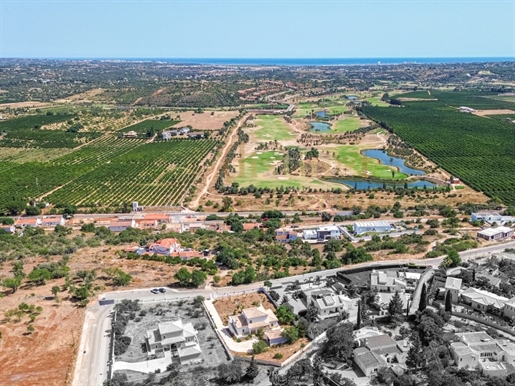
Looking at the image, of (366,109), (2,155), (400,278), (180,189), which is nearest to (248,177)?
(180,189)

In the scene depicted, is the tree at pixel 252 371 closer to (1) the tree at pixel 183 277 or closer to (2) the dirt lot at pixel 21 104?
(1) the tree at pixel 183 277

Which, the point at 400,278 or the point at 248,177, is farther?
the point at 248,177

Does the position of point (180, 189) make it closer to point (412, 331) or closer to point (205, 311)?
point (205, 311)

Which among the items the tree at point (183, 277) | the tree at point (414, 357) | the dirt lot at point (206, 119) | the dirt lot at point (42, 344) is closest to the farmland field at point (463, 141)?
the tree at point (414, 357)

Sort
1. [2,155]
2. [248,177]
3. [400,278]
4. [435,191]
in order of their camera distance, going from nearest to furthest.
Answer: [400,278]
[435,191]
[248,177]
[2,155]

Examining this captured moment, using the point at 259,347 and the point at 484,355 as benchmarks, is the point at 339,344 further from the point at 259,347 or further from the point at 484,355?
the point at 484,355
